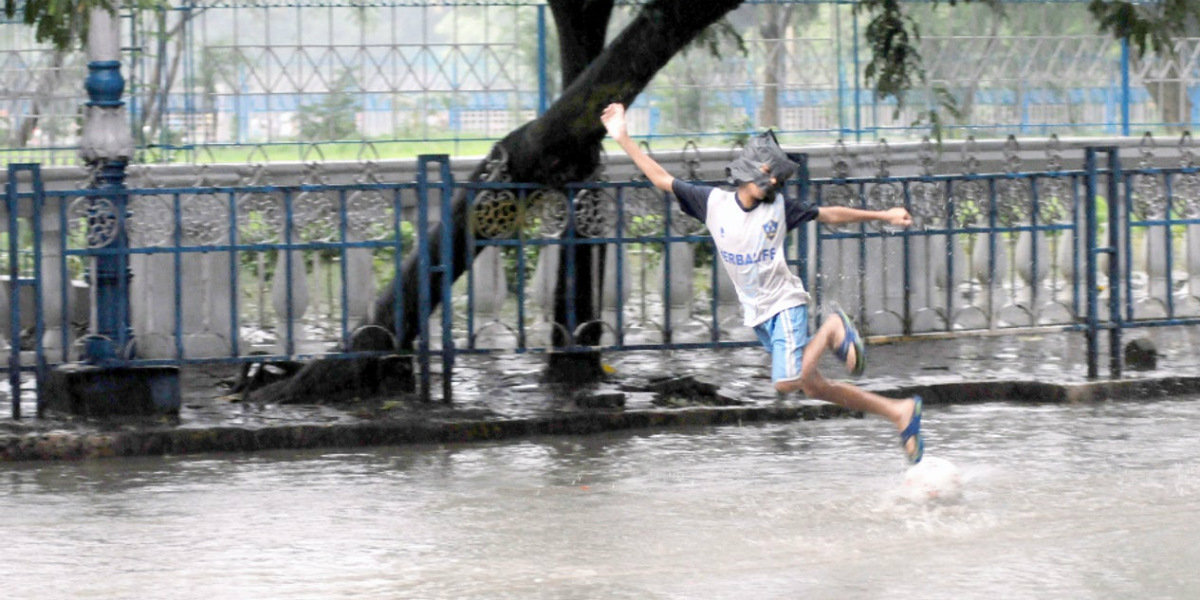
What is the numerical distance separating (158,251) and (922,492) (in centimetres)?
409

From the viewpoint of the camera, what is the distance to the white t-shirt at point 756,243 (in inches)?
300

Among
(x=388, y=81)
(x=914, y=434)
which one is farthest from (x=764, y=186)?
(x=388, y=81)

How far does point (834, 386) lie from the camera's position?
7812 mm

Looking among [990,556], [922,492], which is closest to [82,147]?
[922,492]

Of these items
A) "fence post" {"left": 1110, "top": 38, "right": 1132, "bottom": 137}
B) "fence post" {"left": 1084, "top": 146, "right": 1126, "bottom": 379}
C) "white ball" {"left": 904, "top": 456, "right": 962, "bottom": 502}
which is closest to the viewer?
"white ball" {"left": 904, "top": 456, "right": 962, "bottom": 502}

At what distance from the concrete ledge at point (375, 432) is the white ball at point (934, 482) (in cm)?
209

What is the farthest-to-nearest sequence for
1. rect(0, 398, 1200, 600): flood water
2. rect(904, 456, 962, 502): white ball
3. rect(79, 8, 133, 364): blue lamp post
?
rect(79, 8, 133, 364): blue lamp post → rect(904, 456, 962, 502): white ball → rect(0, 398, 1200, 600): flood water

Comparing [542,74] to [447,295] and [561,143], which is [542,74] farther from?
[447,295]

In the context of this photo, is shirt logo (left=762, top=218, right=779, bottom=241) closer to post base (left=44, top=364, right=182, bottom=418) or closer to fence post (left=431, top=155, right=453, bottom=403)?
fence post (left=431, top=155, right=453, bottom=403)

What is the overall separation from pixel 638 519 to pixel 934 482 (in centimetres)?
126

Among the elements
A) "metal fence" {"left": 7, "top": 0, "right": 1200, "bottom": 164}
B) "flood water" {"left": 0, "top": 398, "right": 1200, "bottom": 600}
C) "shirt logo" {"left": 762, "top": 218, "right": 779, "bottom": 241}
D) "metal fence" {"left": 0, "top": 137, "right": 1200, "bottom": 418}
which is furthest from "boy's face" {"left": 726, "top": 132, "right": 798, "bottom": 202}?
"metal fence" {"left": 7, "top": 0, "right": 1200, "bottom": 164}

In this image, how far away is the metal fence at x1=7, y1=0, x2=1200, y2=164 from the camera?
14.0 meters

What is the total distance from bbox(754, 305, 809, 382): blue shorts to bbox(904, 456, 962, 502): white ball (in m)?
0.68

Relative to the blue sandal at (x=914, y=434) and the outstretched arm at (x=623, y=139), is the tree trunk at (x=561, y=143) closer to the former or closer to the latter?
the outstretched arm at (x=623, y=139)
